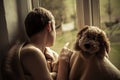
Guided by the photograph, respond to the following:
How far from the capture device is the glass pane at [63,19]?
1.70m

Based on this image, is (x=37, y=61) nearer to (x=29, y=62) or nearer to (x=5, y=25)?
(x=29, y=62)

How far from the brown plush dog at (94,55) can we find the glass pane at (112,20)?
0.98 feet

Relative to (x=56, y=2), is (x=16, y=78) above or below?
below

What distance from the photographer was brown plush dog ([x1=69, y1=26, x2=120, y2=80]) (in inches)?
52.1

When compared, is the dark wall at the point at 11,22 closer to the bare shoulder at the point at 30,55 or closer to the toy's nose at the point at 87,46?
the bare shoulder at the point at 30,55

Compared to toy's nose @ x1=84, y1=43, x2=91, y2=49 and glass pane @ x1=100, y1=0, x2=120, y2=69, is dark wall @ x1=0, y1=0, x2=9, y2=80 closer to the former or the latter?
toy's nose @ x1=84, y1=43, x2=91, y2=49

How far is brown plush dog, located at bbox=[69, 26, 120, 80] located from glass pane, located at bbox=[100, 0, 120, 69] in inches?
11.7

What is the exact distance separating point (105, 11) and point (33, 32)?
49cm

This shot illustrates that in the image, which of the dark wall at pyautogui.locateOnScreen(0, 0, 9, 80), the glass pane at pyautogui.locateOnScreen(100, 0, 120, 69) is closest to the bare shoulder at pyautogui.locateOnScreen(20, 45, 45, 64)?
the dark wall at pyautogui.locateOnScreen(0, 0, 9, 80)

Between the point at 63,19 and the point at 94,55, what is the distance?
1.54ft

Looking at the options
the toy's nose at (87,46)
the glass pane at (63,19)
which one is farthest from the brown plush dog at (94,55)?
the glass pane at (63,19)

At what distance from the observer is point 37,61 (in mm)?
1372

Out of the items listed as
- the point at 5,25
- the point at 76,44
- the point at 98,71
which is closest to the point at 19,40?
the point at 5,25

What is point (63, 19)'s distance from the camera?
1724 millimetres
